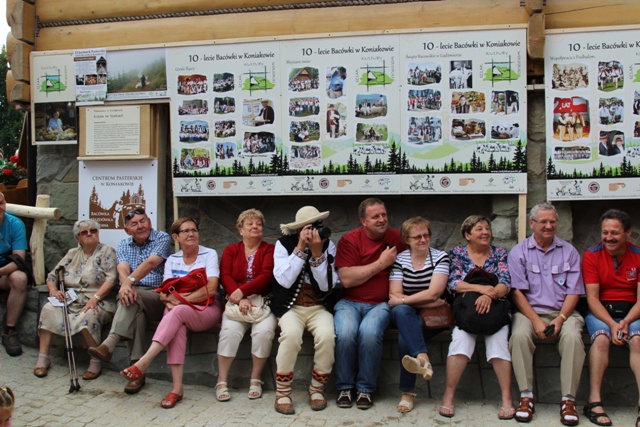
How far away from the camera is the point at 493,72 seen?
17.4ft

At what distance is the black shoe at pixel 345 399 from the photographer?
14.9 ft

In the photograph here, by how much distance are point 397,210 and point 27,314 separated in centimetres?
318

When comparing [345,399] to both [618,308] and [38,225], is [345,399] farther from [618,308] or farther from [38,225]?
[38,225]

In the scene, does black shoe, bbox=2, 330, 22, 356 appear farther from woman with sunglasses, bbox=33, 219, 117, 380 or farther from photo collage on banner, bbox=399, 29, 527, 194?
photo collage on banner, bbox=399, 29, 527, 194

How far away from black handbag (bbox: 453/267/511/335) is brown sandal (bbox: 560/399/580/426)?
0.60m

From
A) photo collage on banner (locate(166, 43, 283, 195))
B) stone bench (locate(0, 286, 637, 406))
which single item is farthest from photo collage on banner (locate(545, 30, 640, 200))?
photo collage on banner (locate(166, 43, 283, 195))

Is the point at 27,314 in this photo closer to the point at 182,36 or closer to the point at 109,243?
the point at 109,243

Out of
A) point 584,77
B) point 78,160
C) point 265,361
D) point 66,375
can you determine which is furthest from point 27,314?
point 584,77

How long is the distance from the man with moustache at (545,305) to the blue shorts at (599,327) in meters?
0.06

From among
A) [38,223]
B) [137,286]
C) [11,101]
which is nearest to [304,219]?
[137,286]

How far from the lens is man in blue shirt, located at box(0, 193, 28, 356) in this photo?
5512mm

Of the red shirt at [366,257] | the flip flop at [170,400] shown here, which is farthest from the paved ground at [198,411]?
the red shirt at [366,257]

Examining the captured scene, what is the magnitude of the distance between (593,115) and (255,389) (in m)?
3.21

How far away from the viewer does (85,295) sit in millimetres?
5320
